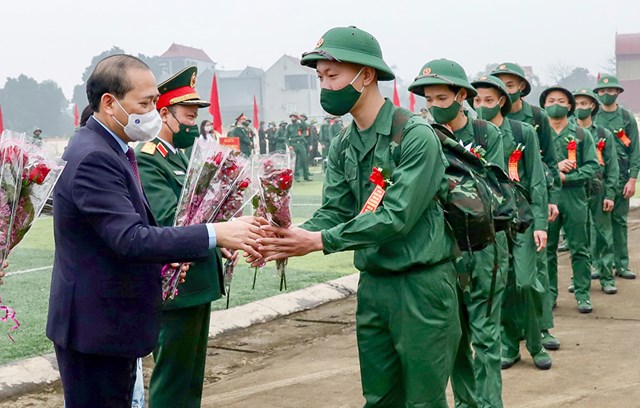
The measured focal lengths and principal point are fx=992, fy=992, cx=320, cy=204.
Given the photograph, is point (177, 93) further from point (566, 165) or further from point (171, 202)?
point (566, 165)

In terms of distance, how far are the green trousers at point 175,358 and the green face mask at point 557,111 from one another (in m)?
5.16

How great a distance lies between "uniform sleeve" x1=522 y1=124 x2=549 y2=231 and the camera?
23.5 ft

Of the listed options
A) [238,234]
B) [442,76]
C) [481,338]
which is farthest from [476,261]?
[238,234]

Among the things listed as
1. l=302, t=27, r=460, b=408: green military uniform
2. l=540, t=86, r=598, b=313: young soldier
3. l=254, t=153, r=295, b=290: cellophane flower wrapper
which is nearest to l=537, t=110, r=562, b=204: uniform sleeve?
l=540, t=86, r=598, b=313: young soldier

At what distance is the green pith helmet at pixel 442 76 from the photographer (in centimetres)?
595

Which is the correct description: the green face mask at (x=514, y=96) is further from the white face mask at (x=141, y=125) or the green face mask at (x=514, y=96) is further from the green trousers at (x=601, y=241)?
the white face mask at (x=141, y=125)

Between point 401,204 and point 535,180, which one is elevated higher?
point 401,204

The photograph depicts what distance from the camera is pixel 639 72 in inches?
2884

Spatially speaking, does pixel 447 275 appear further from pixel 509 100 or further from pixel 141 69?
pixel 509 100

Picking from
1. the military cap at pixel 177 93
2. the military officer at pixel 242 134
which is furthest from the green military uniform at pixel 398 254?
the military officer at pixel 242 134

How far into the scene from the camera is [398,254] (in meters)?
4.16

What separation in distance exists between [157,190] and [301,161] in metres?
25.6

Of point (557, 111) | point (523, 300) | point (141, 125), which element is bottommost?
point (523, 300)

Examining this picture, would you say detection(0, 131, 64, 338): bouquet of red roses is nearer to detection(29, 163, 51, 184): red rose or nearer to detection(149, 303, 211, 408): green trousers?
detection(29, 163, 51, 184): red rose
